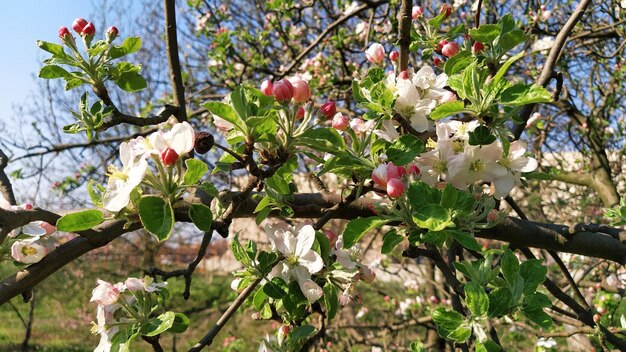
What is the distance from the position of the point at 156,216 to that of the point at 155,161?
95 millimetres

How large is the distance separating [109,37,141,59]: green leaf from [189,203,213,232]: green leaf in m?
0.54

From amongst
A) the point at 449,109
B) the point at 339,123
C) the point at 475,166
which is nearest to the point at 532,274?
the point at 475,166

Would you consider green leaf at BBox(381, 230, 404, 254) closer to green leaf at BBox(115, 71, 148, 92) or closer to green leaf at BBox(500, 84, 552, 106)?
green leaf at BBox(500, 84, 552, 106)

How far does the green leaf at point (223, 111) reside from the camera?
0.83 metres

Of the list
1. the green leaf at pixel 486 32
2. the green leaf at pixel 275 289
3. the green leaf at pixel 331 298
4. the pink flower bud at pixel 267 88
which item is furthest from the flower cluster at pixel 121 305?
the green leaf at pixel 486 32

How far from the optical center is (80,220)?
0.87 m

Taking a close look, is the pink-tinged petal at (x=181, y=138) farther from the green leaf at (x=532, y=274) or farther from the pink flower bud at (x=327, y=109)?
the green leaf at (x=532, y=274)

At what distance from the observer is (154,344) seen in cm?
109

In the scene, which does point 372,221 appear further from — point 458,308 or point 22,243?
point 22,243

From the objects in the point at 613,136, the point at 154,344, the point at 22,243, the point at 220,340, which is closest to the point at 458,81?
the point at 154,344

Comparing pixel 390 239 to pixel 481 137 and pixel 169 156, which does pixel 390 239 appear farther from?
pixel 169 156

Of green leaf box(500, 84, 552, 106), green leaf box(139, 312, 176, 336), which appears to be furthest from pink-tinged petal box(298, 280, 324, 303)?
green leaf box(500, 84, 552, 106)

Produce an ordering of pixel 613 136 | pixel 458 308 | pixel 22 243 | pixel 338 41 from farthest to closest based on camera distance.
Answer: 1. pixel 613 136
2. pixel 338 41
3. pixel 458 308
4. pixel 22 243

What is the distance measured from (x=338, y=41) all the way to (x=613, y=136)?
253 cm
